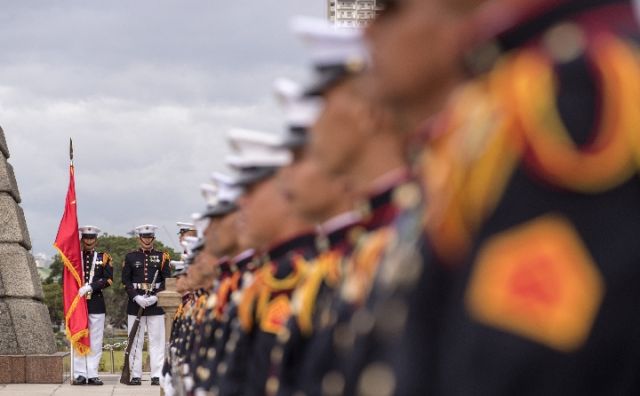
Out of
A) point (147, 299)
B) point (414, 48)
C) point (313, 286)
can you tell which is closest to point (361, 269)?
point (414, 48)

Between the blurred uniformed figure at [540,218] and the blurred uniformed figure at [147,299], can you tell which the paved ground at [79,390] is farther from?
the blurred uniformed figure at [540,218]

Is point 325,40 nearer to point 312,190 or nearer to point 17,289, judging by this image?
point 312,190

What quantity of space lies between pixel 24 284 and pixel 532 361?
734 inches

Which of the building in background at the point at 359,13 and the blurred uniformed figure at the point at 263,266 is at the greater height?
the building in background at the point at 359,13

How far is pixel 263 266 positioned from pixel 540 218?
3.69 m

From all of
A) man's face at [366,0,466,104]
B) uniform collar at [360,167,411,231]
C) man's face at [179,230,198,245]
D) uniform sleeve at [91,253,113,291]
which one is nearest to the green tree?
uniform sleeve at [91,253,113,291]

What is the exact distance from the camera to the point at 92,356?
18672 mm

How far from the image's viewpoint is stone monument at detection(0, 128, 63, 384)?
18531mm

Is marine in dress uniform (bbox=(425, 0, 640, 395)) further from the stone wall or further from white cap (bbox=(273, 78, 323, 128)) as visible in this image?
the stone wall

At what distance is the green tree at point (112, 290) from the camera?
53.1 meters

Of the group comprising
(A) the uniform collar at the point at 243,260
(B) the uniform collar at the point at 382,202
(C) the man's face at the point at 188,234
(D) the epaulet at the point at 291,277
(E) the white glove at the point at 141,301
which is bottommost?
(E) the white glove at the point at 141,301

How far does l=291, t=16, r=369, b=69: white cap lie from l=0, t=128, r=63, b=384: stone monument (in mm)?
15754

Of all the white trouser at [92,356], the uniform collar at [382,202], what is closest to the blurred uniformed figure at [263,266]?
the uniform collar at [382,202]

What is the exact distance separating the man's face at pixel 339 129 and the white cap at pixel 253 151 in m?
2.27
